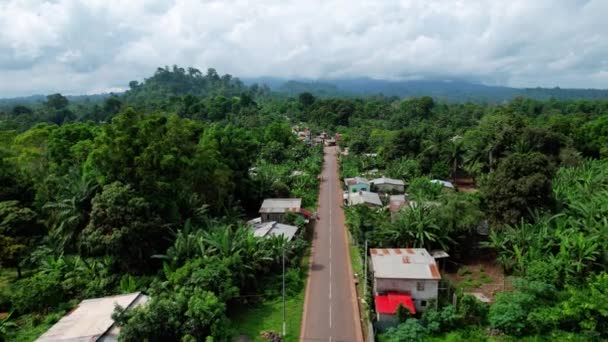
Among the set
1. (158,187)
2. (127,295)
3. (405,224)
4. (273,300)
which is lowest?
(273,300)

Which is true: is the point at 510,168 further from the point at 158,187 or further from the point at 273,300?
the point at 158,187

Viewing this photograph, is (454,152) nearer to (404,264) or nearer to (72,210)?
(404,264)

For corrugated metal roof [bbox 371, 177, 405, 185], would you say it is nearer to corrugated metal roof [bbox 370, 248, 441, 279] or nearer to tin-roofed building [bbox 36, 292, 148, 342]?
corrugated metal roof [bbox 370, 248, 441, 279]

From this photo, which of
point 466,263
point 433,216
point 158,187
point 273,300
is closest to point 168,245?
point 158,187

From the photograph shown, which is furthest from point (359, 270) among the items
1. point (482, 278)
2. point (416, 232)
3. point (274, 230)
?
point (482, 278)

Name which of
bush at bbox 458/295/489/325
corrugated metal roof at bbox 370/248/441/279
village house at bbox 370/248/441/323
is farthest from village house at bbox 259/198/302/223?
bush at bbox 458/295/489/325
